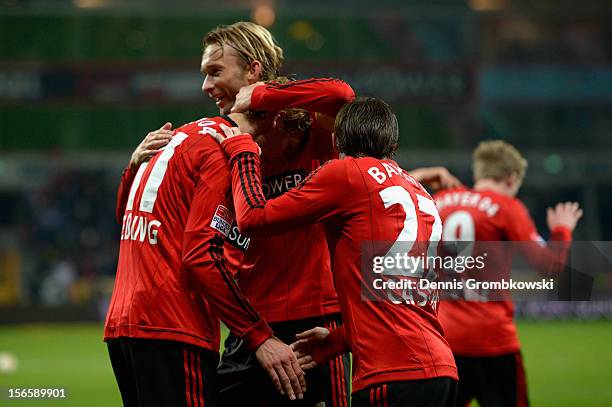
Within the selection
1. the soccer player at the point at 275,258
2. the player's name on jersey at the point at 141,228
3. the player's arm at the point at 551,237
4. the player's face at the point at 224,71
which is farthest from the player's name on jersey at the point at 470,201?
the player's name on jersey at the point at 141,228

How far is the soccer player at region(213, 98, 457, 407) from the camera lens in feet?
10.9

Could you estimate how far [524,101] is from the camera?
25531mm

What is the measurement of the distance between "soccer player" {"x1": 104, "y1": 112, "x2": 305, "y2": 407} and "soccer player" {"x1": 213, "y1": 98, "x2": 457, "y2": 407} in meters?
0.18

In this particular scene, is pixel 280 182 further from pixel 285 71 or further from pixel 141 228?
pixel 285 71

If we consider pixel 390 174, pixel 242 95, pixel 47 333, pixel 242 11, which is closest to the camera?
pixel 390 174

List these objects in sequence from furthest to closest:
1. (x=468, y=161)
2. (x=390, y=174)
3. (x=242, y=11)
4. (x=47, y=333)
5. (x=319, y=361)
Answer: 1. (x=242, y=11)
2. (x=468, y=161)
3. (x=47, y=333)
4. (x=319, y=361)
5. (x=390, y=174)

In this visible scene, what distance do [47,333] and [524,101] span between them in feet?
49.0

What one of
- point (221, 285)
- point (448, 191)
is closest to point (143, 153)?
point (221, 285)

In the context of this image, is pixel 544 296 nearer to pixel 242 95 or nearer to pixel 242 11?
pixel 242 95

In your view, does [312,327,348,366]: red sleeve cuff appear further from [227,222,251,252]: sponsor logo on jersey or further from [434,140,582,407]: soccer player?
[434,140,582,407]: soccer player

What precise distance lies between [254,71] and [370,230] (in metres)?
1.22

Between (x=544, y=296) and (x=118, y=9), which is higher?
(x=118, y=9)

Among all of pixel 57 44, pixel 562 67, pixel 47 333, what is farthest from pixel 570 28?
pixel 47 333

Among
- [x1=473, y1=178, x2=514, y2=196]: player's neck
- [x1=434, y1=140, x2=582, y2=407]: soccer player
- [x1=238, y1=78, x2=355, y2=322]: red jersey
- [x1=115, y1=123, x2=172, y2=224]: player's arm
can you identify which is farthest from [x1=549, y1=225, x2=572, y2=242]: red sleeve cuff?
[x1=115, y1=123, x2=172, y2=224]: player's arm
